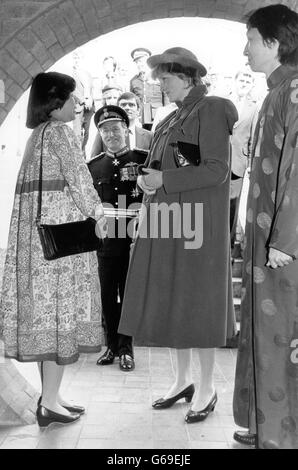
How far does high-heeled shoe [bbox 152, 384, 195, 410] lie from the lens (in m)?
2.39

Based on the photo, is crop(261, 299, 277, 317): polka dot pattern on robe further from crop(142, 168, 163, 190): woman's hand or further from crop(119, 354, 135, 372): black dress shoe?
crop(119, 354, 135, 372): black dress shoe

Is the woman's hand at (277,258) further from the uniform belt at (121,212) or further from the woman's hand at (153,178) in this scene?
the uniform belt at (121,212)

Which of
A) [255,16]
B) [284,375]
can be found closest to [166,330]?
[284,375]

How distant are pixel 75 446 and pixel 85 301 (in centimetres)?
57

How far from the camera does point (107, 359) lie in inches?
131

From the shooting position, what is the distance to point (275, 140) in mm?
1713

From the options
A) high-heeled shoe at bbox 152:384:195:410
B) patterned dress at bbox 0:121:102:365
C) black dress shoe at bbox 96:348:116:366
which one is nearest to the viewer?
patterned dress at bbox 0:121:102:365

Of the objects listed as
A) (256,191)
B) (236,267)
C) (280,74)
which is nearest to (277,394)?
(256,191)

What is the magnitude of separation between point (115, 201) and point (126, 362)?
107 centimetres

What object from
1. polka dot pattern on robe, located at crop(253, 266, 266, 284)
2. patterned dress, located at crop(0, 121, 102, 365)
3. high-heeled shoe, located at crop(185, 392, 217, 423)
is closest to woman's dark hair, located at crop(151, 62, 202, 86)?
patterned dress, located at crop(0, 121, 102, 365)

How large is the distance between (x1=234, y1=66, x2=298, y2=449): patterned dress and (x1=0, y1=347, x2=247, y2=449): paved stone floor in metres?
0.41

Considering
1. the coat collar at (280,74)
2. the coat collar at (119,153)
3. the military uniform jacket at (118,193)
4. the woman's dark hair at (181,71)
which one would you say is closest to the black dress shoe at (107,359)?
the military uniform jacket at (118,193)

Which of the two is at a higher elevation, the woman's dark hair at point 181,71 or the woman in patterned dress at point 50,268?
the woman's dark hair at point 181,71

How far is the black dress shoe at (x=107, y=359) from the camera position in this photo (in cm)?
330
